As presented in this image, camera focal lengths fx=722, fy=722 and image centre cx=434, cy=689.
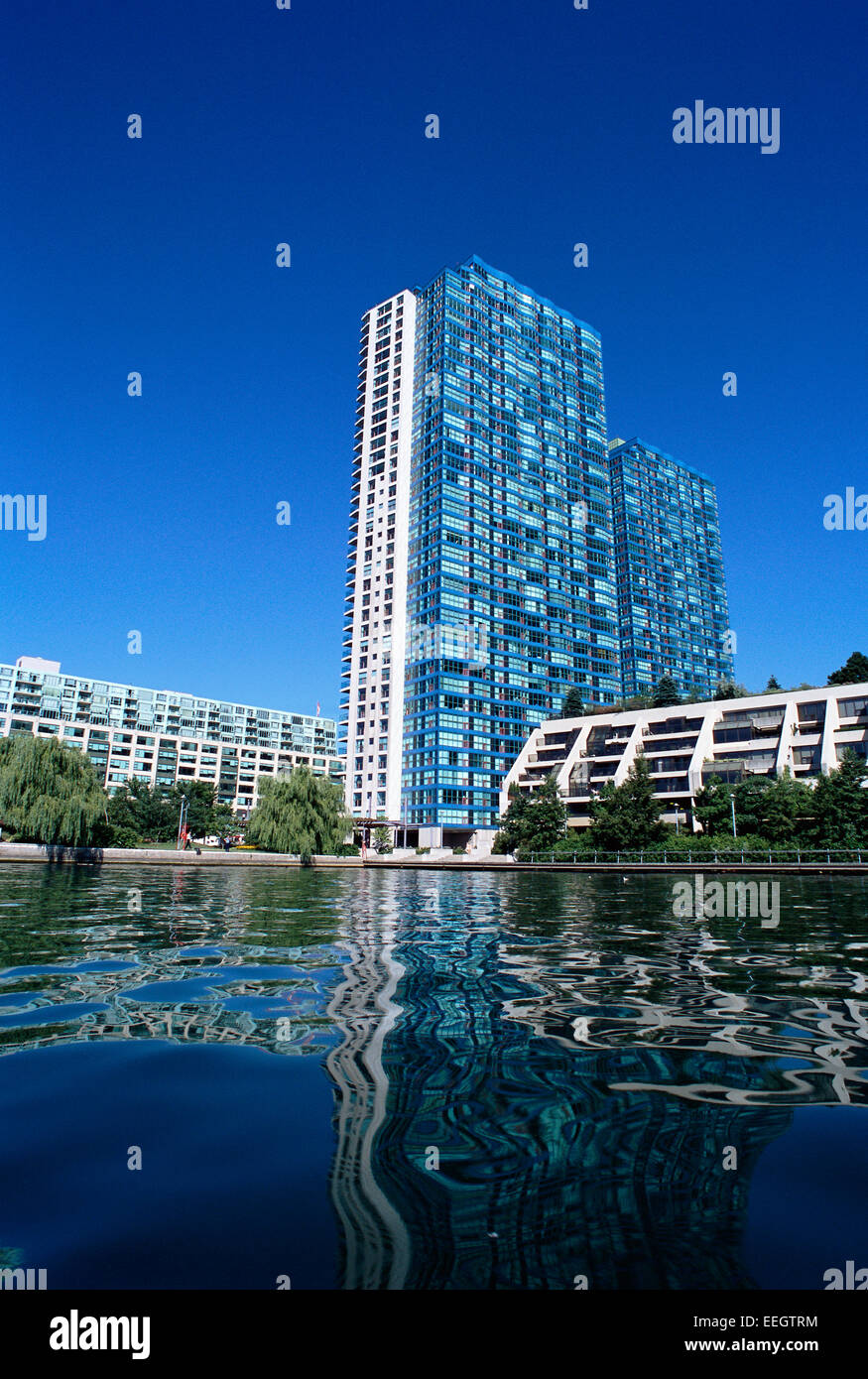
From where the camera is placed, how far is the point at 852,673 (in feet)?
280

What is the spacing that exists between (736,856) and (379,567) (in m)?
76.1

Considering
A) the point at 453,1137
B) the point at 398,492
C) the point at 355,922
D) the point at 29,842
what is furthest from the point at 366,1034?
the point at 398,492

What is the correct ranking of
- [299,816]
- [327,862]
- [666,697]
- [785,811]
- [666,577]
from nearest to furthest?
[299,816], [327,862], [785,811], [666,697], [666,577]

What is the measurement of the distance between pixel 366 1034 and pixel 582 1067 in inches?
71.2

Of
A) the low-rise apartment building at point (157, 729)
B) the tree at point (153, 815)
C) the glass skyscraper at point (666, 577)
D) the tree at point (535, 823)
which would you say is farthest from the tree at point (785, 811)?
the glass skyscraper at point (666, 577)

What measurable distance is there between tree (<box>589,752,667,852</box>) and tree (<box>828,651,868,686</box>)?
32.3 meters

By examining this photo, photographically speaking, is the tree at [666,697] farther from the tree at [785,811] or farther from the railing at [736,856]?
the railing at [736,856]

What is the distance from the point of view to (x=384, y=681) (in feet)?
367

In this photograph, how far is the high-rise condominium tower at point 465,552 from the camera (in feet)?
340

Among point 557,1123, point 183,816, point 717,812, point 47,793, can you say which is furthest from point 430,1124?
point 183,816

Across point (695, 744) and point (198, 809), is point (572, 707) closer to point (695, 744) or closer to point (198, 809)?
point (695, 744)

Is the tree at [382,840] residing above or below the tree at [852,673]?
below

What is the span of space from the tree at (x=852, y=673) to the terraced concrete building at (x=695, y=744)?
828 cm
